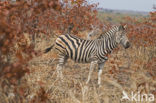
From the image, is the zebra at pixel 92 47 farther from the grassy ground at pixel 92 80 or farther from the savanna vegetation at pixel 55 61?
the savanna vegetation at pixel 55 61

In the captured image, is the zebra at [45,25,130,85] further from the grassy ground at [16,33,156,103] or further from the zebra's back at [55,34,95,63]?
the grassy ground at [16,33,156,103]

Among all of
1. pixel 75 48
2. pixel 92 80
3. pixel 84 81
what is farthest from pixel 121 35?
pixel 84 81

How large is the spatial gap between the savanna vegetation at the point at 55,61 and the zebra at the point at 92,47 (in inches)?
24.1

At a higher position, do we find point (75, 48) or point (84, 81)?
point (75, 48)

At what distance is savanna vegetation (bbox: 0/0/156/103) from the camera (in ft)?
11.0

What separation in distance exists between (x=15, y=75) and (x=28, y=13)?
1332 millimetres

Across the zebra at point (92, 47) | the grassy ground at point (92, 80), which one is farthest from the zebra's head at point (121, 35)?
the grassy ground at point (92, 80)

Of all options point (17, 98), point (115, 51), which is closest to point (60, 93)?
point (17, 98)

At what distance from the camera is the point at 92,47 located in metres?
7.52

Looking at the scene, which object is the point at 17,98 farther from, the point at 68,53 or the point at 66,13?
the point at 66,13

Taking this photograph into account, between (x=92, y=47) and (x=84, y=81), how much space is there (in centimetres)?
119

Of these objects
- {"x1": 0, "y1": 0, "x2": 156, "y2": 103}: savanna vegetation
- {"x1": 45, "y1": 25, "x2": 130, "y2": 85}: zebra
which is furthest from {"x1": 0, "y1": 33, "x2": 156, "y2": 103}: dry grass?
{"x1": 45, "y1": 25, "x2": 130, "y2": 85}: zebra

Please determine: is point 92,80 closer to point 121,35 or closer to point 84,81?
point 84,81

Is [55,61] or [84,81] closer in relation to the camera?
[84,81]
